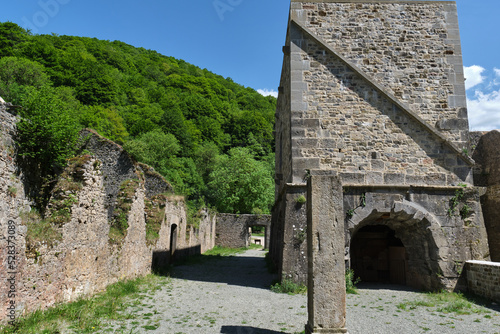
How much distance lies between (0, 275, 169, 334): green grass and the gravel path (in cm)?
35

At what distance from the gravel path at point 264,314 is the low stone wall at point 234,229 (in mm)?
18681

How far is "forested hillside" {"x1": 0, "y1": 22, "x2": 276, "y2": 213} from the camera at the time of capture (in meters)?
34.3

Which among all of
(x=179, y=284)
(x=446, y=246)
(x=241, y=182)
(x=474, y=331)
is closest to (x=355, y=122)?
(x=446, y=246)

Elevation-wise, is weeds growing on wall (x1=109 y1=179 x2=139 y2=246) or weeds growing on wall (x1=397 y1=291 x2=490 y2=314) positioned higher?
weeds growing on wall (x1=109 y1=179 x2=139 y2=246)

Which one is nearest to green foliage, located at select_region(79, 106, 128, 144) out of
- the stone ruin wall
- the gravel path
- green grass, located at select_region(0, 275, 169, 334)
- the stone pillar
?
the stone ruin wall

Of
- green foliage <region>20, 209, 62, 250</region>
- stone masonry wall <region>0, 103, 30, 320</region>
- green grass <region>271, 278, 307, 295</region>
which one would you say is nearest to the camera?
stone masonry wall <region>0, 103, 30, 320</region>

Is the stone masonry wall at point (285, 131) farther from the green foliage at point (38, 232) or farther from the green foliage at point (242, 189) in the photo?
the green foliage at point (242, 189)

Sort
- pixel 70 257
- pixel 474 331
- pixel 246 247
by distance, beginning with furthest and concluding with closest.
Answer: pixel 246 247 → pixel 70 257 → pixel 474 331

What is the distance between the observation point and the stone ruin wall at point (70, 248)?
509 centimetres

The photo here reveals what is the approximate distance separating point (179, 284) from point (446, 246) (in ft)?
26.3

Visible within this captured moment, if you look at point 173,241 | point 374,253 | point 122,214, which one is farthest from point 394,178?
point 173,241

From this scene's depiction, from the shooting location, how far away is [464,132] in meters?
10.4

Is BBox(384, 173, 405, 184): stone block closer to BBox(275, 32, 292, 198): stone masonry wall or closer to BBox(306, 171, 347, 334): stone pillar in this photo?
BBox(275, 32, 292, 198): stone masonry wall

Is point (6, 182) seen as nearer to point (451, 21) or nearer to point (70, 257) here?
point (70, 257)
